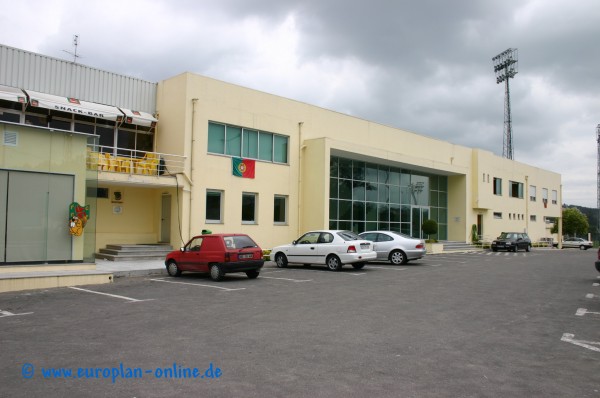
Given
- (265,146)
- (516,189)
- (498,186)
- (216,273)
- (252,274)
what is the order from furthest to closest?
(516,189)
(498,186)
(265,146)
(252,274)
(216,273)

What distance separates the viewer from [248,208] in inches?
909

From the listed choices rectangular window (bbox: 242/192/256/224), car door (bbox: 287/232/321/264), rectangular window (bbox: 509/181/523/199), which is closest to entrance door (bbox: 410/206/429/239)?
rectangular window (bbox: 242/192/256/224)

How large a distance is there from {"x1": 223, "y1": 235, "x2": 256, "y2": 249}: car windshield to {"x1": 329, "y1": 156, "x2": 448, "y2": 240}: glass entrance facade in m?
12.3

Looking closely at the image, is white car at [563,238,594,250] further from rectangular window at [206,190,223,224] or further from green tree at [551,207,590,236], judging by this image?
rectangular window at [206,190,223,224]

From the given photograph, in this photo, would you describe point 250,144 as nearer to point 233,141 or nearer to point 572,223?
point 233,141

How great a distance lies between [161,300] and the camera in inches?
420

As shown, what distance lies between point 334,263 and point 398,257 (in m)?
4.64

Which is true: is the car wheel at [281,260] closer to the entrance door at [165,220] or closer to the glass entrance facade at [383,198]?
the entrance door at [165,220]

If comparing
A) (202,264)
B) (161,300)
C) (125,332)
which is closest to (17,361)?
(125,332)

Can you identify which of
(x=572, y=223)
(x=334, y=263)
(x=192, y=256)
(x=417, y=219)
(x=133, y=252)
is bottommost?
(x=334, y=263)

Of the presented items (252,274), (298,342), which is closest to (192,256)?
(252,274)

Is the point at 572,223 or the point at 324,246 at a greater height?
the point at 572,223

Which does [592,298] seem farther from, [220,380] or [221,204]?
[221,204]

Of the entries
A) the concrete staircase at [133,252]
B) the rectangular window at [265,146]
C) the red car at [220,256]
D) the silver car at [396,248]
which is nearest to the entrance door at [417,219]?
the silver car at [396,248]
